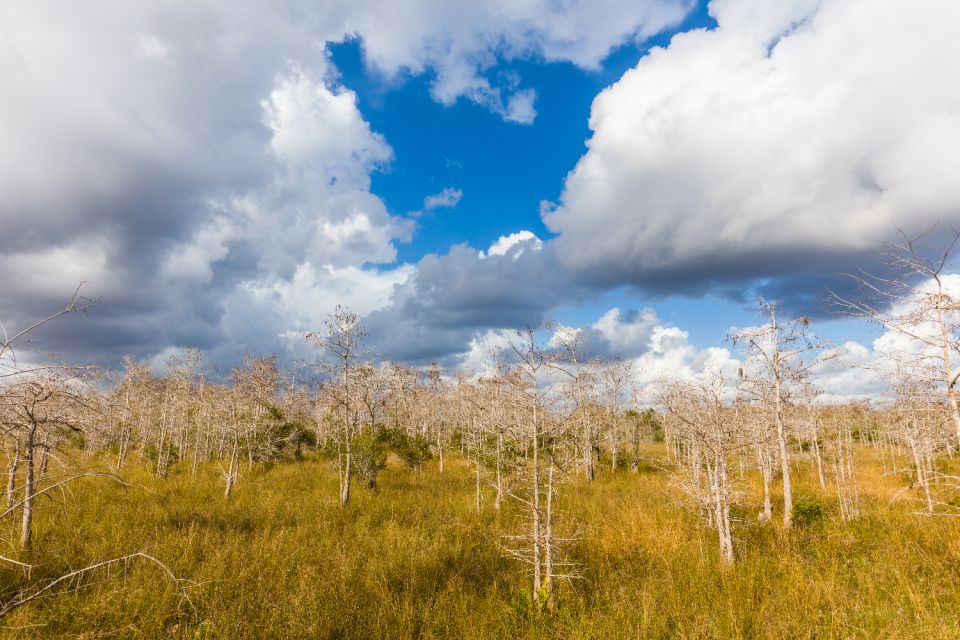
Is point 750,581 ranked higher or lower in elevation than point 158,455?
lower

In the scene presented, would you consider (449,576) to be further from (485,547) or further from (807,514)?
(807,514)

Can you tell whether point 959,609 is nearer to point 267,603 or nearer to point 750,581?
point 750,581

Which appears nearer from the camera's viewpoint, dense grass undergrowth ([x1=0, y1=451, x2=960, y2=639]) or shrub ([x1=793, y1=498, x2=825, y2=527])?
dense grass undergrowth ([x1=0, y1=451, x2=960, y2=639])

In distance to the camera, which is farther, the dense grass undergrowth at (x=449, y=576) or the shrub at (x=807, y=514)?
the shrub at (x=807, y=514)

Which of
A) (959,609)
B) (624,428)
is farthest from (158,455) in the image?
(624,428)

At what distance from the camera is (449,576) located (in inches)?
371

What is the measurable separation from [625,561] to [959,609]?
6.07 m

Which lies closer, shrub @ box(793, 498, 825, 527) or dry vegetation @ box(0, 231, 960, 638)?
dry vegetation @ box(0, 231, 960, 638)

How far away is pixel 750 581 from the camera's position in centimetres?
893

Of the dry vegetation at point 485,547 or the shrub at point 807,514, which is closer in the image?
the dry vegetation at point 485,547

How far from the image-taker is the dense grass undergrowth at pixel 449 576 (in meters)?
7.15

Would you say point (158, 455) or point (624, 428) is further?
point (624, 428)

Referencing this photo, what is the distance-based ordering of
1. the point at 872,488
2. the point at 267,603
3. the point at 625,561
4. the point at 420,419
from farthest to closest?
1. the point at 420,419
2. the point at 872,488
3. the point at 625,561
4. the point at 267,603

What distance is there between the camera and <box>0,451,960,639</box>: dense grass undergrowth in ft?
23.5
